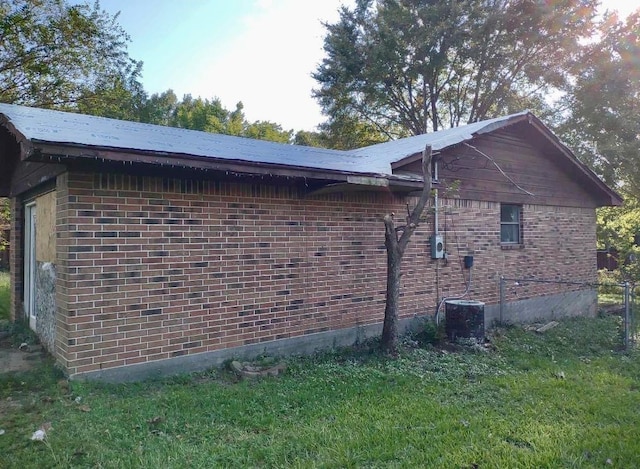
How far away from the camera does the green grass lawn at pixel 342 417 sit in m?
3.41

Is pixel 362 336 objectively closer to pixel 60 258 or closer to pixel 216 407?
pixel 216 407

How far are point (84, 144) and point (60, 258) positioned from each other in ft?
4.84

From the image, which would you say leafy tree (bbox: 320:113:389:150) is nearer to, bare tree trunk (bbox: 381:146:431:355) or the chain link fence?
the chain link fence

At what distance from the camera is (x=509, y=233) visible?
9953 mm

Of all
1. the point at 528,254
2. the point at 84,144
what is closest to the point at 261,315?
the point at 84,144

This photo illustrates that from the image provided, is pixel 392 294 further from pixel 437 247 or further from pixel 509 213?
pixel 509 213

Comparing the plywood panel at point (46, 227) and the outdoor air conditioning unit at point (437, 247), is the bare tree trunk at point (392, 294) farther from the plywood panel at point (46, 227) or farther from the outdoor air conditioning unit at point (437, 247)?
the plywood panel at point (46, 227)

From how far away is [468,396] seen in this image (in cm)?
486

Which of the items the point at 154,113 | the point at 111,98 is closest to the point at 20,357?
the point at 111,98

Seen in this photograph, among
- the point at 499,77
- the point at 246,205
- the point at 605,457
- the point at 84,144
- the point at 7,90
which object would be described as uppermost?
the point at 499,77

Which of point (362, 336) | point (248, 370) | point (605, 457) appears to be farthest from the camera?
point (362, 336)

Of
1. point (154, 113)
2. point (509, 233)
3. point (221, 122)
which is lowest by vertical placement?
point (509, 233)

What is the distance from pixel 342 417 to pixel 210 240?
2.75 meters

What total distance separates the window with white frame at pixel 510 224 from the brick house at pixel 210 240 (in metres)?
0.51
